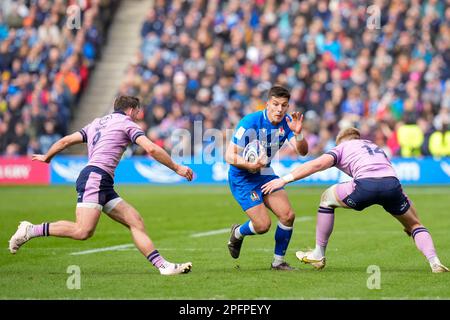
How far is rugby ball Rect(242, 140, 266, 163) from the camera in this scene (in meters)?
12.4

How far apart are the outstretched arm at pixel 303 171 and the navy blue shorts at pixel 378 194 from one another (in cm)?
43

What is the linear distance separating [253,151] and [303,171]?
1192 mm

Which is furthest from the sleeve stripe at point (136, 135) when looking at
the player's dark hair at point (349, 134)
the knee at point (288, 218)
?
the player's dark hair at point (349, 134)

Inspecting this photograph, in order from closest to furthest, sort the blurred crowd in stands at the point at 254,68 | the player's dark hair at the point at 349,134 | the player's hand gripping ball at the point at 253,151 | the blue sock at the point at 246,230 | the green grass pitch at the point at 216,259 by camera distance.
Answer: the green grass pitch at the point at 216,259, the player's dark hair at the point at 349,134, the player's hand gripping ball at the point at 253,151, the blue sock at the point at 246,230, the blurred crowd in stands at the point at 254,68

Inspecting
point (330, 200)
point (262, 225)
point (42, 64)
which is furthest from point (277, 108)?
point (42, 64)

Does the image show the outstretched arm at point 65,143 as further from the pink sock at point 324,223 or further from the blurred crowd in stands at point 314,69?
the blurred crowd in stands at point 314,69

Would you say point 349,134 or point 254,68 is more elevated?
point 254,68

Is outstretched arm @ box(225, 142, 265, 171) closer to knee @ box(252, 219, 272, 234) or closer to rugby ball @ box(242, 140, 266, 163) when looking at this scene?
rugby ball @ box(242, 140, 266, 163)

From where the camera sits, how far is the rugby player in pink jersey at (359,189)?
1152 cm

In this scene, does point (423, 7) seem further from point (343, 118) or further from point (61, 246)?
point (61, 246)

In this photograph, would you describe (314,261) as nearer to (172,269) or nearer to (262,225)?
(262,225)

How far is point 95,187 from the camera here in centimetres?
1148

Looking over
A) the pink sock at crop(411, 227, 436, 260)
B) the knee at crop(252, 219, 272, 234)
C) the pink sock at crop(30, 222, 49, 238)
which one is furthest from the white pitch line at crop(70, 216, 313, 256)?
the pink sock at crop(411, 227, 436, 260)

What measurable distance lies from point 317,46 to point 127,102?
19807mm
